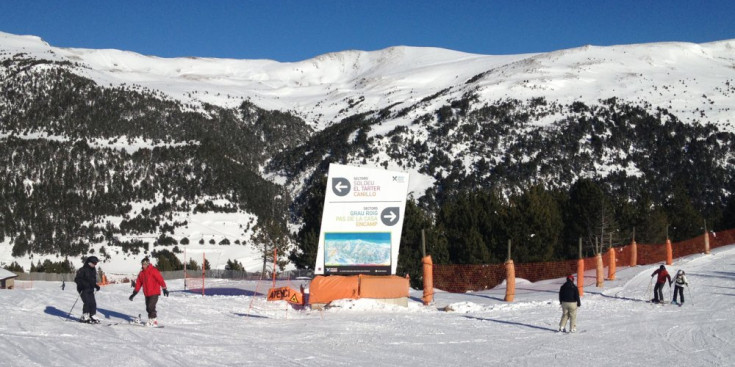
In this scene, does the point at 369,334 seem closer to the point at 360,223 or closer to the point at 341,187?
the point at 360,223

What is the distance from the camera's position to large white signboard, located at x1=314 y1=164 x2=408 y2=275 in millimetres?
24344

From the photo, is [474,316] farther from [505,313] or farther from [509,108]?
[509,108]

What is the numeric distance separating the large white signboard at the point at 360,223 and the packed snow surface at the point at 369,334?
146cm

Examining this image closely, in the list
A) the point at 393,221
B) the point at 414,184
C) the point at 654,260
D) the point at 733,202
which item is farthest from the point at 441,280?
the point at 414,184

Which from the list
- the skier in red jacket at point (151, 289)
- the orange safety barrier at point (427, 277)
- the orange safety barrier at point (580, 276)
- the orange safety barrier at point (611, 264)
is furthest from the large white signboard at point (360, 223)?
the orange safety barrier at point (611, 264)

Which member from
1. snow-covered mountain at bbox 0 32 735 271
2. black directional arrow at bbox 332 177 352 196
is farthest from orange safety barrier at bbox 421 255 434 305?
snow-covered mountain at bbox 0 32 735 271

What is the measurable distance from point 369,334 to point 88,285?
20.4ft

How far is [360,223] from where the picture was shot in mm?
24594

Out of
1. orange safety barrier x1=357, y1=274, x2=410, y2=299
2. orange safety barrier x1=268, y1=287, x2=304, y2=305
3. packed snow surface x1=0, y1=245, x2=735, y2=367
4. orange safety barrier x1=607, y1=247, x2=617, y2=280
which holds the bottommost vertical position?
packed snow surface x1=0, y1=245, x2=735, y2=367

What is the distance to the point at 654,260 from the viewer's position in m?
44.5

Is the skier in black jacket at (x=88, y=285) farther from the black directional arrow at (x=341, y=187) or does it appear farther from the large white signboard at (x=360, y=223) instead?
the black directional arrow at (x=341, y=187)

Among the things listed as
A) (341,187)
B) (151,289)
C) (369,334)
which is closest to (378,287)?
(341,187)

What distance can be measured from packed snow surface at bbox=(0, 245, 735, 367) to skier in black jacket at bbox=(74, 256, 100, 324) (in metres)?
0.43

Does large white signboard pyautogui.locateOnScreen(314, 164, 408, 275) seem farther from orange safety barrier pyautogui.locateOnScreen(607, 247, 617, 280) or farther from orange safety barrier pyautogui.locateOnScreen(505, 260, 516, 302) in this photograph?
orange safety barrier pyautogui.locateOnScreen(607, 247, 617, 280)
